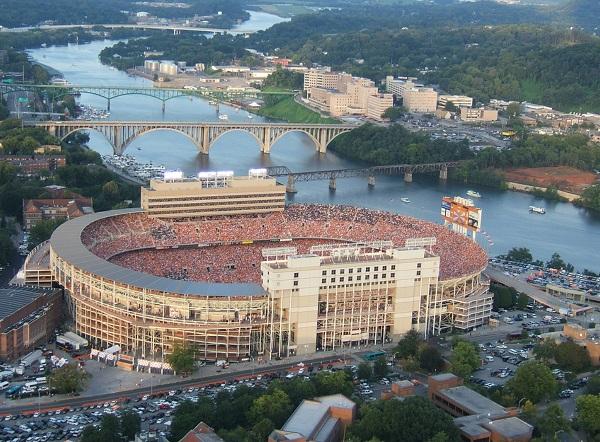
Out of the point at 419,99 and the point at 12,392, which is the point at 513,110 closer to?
the point at 419,99

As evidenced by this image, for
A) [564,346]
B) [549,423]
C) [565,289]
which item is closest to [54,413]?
[549,423]

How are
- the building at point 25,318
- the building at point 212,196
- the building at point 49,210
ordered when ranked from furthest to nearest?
the building at point 49,210 < the building at point 212,196 < the building at point 25,318

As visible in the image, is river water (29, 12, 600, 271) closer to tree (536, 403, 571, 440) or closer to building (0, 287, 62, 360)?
tree (536, 403, 571, 440)

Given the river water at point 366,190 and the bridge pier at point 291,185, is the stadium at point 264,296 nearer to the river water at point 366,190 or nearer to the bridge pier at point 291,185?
the river water at point 366,190

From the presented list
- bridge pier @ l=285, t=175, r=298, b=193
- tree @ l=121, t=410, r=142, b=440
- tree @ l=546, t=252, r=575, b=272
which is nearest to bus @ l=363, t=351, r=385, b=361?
tree @ l=121, t=410, r=142, b=440

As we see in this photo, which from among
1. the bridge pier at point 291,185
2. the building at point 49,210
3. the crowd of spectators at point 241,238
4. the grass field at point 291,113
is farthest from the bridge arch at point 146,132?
the crowd of spectators at point 241,238

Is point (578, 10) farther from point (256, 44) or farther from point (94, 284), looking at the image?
point (94, 284)
